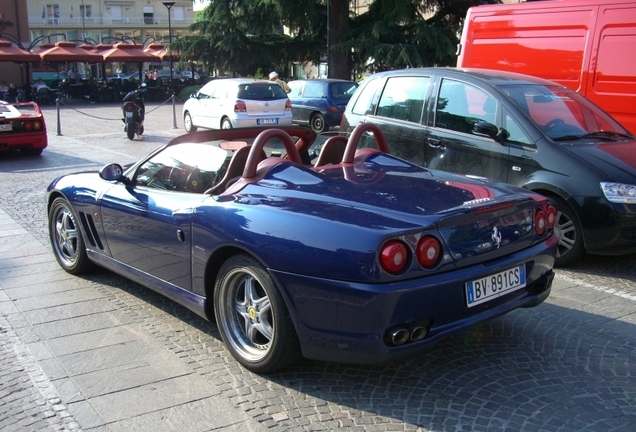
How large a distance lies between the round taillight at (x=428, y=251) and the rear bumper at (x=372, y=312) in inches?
3.2

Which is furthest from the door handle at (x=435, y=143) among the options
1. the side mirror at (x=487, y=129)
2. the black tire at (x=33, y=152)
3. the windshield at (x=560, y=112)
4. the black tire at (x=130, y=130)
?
the black tire at (x=130, y=130)

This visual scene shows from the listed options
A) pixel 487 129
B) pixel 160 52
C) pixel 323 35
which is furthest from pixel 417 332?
pixel 160 52

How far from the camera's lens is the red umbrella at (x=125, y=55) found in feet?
120

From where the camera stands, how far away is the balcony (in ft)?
275

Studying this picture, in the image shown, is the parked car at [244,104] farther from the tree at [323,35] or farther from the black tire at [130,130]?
the tree at [323,35]

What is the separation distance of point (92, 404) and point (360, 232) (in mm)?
1696

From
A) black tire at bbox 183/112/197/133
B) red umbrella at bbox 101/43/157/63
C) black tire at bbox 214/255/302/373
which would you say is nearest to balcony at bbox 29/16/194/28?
red umbrella at bbox 101/43/157/63

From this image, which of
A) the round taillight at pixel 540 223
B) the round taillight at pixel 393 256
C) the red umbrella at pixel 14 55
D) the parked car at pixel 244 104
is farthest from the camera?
the red umbrella at pixel 14 55

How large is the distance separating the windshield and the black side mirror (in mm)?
3787

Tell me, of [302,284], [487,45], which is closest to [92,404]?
[302,284]

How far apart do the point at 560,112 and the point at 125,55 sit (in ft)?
111

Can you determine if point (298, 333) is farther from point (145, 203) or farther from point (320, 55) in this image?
point (320, 55)

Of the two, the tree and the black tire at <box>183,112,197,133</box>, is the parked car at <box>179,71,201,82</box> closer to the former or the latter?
the tree

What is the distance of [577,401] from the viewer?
11.8 feet
